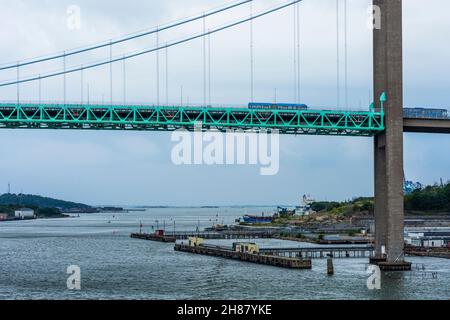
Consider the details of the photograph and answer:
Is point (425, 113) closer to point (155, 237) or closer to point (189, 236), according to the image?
point (189, 236)

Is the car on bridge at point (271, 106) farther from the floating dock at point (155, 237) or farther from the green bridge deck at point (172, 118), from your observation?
the floating dock at point (155, 237)

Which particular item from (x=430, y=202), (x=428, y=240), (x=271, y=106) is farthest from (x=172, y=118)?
(x=430, y=202)

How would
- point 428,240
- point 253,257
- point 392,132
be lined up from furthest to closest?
1. point 428,240
2. point 253,257
3. point 392,132

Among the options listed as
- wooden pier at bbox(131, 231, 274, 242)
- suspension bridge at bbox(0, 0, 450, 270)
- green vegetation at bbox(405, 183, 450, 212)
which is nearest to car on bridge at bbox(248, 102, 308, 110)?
suspension bridge at bbox(0, 0, 450, 270)

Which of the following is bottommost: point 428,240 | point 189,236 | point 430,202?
point 189,236

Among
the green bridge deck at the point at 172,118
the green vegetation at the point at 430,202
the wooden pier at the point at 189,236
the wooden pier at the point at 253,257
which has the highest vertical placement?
the green bridge deck at the point at 172,118

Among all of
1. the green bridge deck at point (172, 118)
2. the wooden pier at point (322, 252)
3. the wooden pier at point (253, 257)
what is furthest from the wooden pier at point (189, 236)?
the green bridge deck at point (172, 118)

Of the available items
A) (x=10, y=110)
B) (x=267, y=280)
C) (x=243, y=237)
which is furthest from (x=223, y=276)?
(x=243, y=237)
